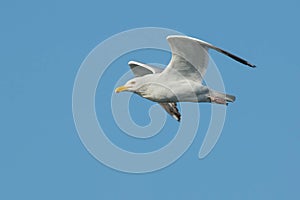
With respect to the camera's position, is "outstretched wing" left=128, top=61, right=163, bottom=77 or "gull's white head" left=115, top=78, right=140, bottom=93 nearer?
"gull's white head" left=115, top=78, right=140, bottom=93

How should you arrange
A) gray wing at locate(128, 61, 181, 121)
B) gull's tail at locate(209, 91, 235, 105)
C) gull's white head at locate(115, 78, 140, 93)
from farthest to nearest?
1. gray wing at locate(128, 61, 181, 121)
2. gull's white head at locate(115, 78, 140, 93)
3. gull's tail at locate(209, 91, 235, 105)

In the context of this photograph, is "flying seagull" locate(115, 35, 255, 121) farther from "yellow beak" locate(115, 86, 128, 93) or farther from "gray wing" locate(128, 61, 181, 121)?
"gray wing" locate(128, 61, 181, 121)

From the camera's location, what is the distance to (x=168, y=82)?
79.2 feet

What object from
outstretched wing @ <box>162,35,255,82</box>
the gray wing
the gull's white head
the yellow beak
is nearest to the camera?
outstretched wing @ <box>162,35,255,82</box>

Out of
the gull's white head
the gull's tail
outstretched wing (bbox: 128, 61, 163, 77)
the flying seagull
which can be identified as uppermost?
outstretched wing (bbox: 128, 61, 163, 77)

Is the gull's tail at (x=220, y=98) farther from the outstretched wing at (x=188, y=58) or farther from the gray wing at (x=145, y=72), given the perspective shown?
the gray wing at (x=145, y=72)

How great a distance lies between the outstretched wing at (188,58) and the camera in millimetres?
23312

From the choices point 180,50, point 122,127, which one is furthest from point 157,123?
point 180,50

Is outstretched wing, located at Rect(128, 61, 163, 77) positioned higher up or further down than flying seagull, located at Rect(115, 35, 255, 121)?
higher up

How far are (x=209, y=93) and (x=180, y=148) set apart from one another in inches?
69.9

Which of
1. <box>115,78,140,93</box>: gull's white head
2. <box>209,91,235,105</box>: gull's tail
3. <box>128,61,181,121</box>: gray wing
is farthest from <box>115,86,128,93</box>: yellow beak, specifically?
<box>209,91,235,105</box>: gull's tail

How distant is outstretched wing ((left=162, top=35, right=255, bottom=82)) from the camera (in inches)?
918

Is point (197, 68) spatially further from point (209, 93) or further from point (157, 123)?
point (157, 123)

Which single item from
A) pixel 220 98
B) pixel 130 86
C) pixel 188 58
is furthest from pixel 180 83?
pixel 130 86
